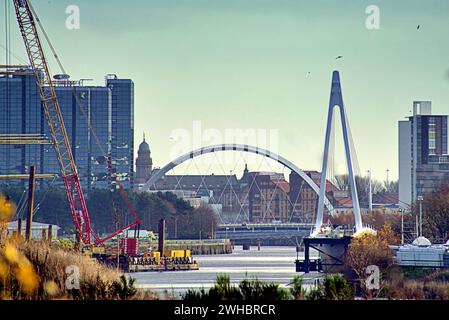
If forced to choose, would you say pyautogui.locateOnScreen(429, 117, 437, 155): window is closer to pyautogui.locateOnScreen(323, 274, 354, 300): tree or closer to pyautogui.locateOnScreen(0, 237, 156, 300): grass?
pyautogui.locateOnScreen(0, 237, 156, 300): grass

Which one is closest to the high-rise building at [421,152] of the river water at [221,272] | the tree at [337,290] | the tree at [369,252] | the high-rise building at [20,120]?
the river water at [221,272]

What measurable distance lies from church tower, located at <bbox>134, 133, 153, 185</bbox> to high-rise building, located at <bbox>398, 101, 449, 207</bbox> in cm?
3955

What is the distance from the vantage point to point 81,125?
134 m

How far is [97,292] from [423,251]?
81.3ft

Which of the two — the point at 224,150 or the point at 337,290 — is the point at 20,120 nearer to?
the point at 224,150

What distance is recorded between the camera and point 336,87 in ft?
254

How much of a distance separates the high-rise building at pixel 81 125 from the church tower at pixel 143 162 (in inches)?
478

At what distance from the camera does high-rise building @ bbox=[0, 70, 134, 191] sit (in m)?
130

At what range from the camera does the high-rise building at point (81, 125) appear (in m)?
130

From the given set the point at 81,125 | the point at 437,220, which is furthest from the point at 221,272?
the point at 81,125

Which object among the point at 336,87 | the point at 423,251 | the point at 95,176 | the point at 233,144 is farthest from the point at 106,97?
the point at 423,251

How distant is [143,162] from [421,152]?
4395 cm

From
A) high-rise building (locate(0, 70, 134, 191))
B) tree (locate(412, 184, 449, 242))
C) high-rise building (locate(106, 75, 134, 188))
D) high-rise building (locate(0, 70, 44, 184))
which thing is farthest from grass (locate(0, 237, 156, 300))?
high-rise building (locate(106, 75, 134, 188))
